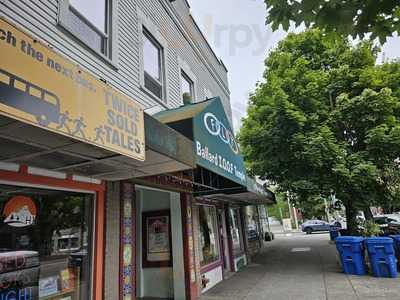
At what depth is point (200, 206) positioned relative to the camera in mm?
8547

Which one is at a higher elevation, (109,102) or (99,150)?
(109,102)

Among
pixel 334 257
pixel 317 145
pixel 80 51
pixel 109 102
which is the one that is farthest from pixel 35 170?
pixel 334 257

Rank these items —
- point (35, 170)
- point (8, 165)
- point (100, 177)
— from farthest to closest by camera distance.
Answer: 1. point (100, 177)
2. point (35, 170)
3. point (8, 165)

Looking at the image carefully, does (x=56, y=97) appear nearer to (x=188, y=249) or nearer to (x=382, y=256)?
(x=188, y=249)

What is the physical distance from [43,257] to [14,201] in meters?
0.84

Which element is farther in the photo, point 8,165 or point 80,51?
point 80,51

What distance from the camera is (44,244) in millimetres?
3787

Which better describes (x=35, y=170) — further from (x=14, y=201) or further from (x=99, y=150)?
(x=99, y=150)

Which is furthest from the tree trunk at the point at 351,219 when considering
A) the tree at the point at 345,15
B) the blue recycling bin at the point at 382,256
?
the tree at the point at 345,15

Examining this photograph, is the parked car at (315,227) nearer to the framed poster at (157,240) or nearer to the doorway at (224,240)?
the doorway at (224,240)

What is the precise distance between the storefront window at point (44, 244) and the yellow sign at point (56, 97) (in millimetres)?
1537

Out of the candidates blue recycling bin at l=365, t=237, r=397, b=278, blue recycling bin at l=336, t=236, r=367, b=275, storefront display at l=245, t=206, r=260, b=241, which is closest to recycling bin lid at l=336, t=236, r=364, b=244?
blue recycling bin at l=336, t=236, r=367, b=275

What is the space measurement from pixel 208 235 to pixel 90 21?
635cm

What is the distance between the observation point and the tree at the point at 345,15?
287 centimetres
